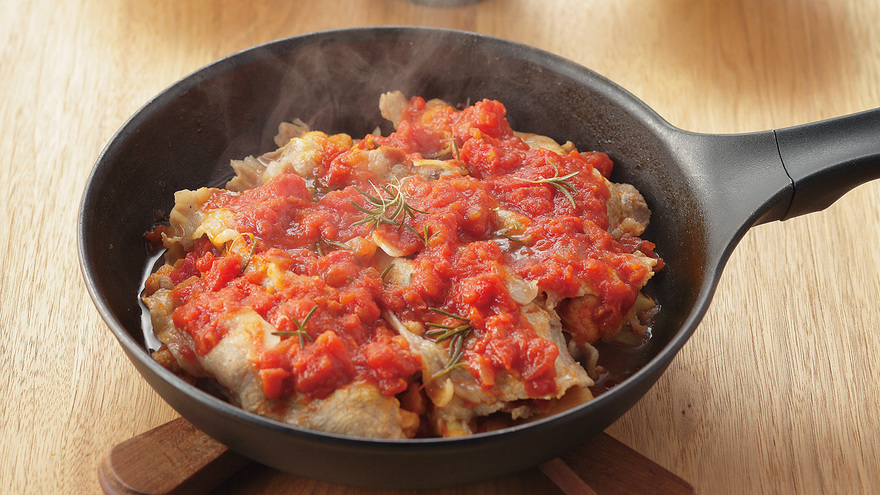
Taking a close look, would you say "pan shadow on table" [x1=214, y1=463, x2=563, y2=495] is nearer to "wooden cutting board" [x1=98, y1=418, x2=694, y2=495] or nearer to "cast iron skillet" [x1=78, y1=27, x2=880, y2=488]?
"wooden cutting board" [x1=98, y1=418, x2=694, y2=495]

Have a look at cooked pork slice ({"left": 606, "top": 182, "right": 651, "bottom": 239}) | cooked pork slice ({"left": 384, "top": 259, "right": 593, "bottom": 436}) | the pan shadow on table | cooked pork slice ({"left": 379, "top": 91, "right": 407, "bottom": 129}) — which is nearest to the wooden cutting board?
the pan shadow on table

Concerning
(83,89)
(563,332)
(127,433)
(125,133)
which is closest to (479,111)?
(563,332)

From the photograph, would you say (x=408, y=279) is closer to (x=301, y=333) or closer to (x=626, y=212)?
(x=301, y=333)

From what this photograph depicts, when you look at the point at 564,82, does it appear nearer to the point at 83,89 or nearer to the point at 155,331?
the point at 155,331

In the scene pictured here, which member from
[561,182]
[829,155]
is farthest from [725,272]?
[561,182]

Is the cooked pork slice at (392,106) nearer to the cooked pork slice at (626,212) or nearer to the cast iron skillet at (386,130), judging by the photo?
the cast iron skillet at (386,130)

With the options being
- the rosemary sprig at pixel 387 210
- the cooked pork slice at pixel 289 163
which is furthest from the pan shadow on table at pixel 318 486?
the cooked pork slice at pixel 289 163
